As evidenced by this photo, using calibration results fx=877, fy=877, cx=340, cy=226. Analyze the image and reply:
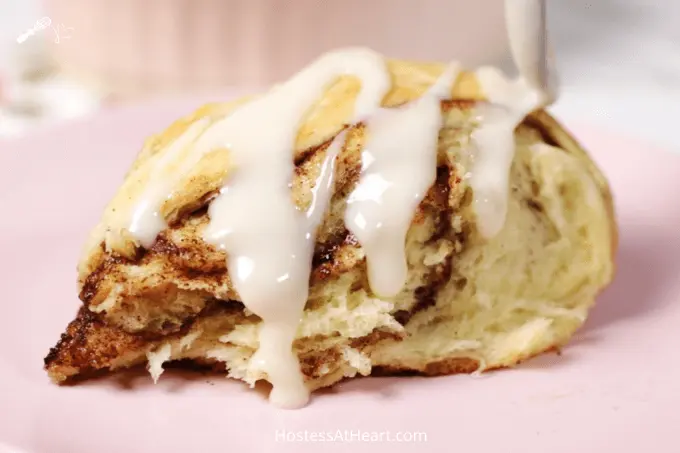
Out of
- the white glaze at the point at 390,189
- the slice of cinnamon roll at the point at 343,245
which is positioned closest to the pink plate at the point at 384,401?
the slice of cinnamon roll at the point at 343,245

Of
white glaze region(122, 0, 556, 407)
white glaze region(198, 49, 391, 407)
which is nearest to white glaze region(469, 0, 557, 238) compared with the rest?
white glaze region(122, 0, 556, 407)

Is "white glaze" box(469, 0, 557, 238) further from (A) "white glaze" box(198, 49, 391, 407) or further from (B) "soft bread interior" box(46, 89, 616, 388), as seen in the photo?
(A) "white glaze" box(198, 49, 391, 407)

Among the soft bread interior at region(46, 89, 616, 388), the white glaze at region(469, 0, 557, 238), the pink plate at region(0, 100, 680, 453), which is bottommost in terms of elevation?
the pink plate at region(0, 100, 680, 453)

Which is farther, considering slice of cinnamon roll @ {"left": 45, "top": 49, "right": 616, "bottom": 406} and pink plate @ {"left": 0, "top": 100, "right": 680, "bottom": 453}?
slice of cinnamon roll @ {"left": 45, "top": 49, "right": 616, "bottom": 406}

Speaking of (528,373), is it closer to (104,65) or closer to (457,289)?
(457,289)

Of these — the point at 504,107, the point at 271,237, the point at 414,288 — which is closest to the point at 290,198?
the point at 271,237

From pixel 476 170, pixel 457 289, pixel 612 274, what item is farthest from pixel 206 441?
pixel 612 274

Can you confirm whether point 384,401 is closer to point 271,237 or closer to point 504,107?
point 271,237
